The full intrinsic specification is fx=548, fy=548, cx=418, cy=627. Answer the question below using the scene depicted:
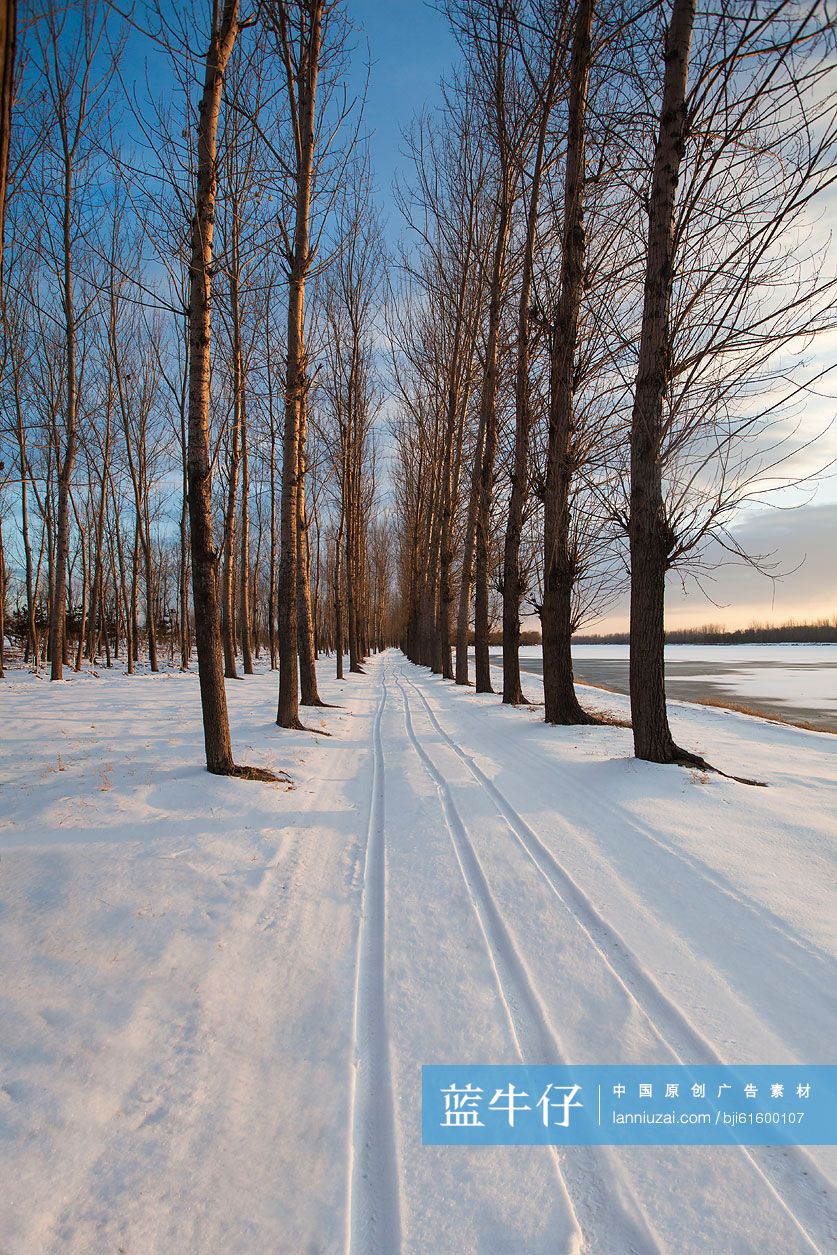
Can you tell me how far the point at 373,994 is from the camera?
2385mm

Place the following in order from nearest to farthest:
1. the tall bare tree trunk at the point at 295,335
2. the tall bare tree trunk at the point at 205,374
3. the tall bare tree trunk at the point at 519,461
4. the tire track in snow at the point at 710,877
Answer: the tire track in snow at the point at 710,877 < the tall bare tree trunk at the point at 205,374 < the tall bare tree trunk at the point at 295,335 < the tall bare tree trunk at the point at 519,461

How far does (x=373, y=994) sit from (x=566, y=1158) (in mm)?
954

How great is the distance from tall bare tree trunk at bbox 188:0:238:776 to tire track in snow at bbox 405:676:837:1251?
330cm

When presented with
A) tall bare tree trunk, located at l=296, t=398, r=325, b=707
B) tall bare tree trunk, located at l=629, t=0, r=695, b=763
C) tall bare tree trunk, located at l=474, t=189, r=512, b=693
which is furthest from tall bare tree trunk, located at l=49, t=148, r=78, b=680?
tall bare tree trunk, located at l=629, t=0, r=695, b=763

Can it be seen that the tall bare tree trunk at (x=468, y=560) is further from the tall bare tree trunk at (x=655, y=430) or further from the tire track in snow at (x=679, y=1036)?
the tire track in snow at (x=679, y=1036)

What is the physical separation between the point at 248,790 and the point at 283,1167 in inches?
135

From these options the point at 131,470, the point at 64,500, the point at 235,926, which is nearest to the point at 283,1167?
the point at 235,926

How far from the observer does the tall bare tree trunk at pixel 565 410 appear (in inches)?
303

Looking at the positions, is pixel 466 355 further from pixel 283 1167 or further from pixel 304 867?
pixel 283 1167

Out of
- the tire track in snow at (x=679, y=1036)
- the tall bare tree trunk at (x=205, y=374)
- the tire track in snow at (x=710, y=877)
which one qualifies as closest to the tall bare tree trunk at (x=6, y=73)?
the tall bare tree trunk at (x=205, y=374)

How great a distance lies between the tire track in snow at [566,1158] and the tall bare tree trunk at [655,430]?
3.22m
